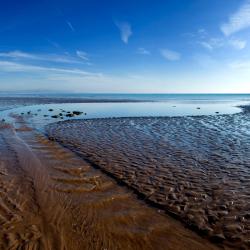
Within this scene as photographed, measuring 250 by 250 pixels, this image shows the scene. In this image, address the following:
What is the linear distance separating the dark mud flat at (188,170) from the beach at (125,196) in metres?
0.03

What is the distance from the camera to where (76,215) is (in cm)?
676

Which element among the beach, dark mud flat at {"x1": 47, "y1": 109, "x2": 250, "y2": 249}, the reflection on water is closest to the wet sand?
the beach

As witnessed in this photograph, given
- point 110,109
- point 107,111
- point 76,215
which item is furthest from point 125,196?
point 110,109

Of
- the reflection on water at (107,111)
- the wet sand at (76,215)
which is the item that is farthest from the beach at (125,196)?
the reflection on water at (107,111)

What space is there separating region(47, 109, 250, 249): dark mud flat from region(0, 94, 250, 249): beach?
0.03 m

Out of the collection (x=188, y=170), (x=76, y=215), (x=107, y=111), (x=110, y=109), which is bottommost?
(x=110, y=109)

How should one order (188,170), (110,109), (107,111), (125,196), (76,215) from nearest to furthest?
1. (76,215)
2. (125,196)
3. (188,170)
4. (107,111)
5. (110,109)

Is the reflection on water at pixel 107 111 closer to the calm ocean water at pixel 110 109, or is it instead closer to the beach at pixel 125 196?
the calm ocean water at pixel 110 109

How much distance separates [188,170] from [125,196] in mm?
3758

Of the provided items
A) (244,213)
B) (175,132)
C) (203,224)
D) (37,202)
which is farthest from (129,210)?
(175,132)

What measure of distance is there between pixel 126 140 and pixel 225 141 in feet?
22.4

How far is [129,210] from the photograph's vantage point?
7.17 meters

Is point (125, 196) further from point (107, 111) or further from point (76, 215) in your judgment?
point (107, 111)

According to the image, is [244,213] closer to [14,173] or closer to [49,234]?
[49,234]
